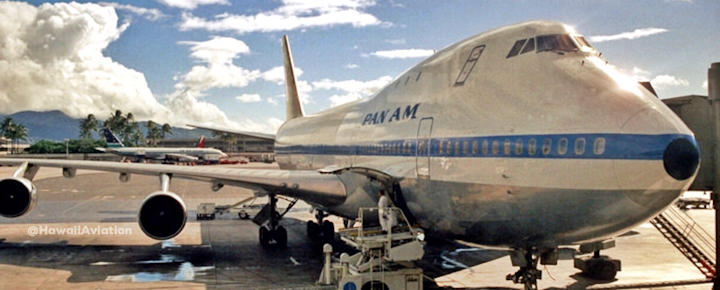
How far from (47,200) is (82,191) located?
7568mm

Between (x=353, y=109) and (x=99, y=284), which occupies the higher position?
(x=353, y=109)

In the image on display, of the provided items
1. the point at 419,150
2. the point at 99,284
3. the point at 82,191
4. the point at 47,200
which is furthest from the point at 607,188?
the point at 82,191

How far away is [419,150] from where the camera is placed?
34.8ft

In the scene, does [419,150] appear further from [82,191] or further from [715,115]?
[82,191]

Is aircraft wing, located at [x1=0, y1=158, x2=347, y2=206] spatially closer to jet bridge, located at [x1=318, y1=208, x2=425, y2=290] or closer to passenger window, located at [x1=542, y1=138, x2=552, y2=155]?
jet bridge, located at [x1=318, y1=208, x2=425, y2=290]

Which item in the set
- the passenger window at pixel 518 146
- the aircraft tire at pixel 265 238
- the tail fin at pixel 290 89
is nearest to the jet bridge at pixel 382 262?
the passenger window at pixel 518 146

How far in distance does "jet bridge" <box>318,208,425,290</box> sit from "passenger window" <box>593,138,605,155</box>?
3.54 metres

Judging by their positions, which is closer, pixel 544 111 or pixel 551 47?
pixel 544 111

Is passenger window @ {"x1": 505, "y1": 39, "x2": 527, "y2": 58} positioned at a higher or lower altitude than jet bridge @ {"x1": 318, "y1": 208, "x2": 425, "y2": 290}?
higher

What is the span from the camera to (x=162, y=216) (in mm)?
13734

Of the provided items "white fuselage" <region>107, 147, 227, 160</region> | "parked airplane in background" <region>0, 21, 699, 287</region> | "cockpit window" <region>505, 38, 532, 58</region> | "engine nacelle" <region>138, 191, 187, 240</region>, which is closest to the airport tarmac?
"engine nacelle" <region>138, 191, 187, 240</region>

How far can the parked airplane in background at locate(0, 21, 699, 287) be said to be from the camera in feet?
23.6

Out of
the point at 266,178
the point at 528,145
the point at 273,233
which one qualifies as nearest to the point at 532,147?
the point at 528,145

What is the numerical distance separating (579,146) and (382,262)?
4.23 metres
